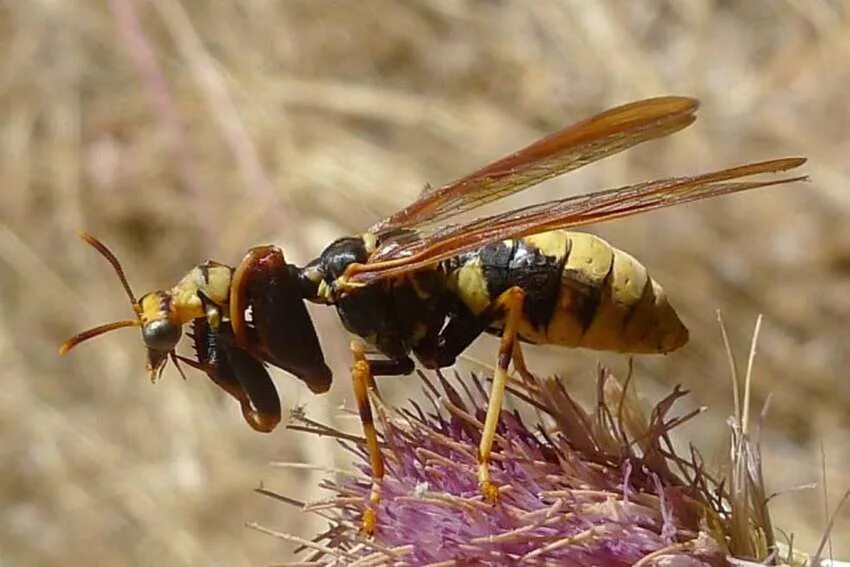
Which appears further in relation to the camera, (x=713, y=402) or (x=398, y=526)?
(x=713, y=402)

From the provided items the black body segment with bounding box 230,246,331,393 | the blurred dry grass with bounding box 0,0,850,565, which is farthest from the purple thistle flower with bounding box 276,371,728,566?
the blurred dry grass with bounding box 0,0,850,565

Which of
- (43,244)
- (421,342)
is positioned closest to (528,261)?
(421,342)

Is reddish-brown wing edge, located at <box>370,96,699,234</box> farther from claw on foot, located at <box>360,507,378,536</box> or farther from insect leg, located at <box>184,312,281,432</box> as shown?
claw on foot, located at <box>360,507,378,536</box>

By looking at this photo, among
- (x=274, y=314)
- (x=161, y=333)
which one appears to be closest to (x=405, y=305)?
(x=274, y=314)

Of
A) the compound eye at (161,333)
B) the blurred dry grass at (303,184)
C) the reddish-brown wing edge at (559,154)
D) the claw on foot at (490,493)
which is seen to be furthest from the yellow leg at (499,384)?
the blurred dry grass at (303,184)

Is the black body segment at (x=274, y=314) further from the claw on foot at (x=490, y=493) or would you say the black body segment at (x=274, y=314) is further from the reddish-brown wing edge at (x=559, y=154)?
the claw on foot at (x=490, y=493)

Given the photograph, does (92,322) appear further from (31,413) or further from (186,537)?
(186,537)
